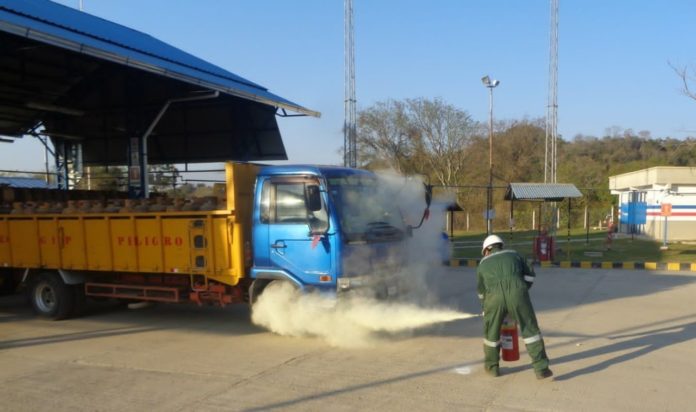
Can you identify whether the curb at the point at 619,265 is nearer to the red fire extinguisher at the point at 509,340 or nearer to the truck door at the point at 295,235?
the truck door at the point at 295,235

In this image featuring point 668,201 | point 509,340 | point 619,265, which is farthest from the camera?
point 668,201

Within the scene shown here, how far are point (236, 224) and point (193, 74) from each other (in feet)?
21.4

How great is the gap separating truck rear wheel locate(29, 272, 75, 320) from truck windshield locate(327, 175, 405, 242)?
5.21 meters

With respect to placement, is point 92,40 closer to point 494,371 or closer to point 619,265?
point 494,371

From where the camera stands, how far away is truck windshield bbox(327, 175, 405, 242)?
709 cm

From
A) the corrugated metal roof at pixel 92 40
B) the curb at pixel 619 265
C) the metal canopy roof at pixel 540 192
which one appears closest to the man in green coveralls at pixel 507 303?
the corrugated metal roof at pixel 92 40

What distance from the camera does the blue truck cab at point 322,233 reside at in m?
6.88

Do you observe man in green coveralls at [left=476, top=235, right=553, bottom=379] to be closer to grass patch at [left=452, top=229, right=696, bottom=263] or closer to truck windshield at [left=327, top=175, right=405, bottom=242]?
truck windshield at [left=327, top=175, right=405, bottom=242]

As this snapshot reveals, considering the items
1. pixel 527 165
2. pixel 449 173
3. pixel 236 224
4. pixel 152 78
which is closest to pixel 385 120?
pixel 449 173

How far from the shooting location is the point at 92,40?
1065cm

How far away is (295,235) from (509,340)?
2928 mm

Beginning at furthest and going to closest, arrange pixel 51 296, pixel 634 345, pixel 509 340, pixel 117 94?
pixel 117 94 → pixel 51 296 → pixel 634 345 → pixel 509 340

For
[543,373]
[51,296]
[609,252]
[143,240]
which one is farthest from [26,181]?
[543,373]

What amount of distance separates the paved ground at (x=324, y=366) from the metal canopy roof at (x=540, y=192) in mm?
7758
